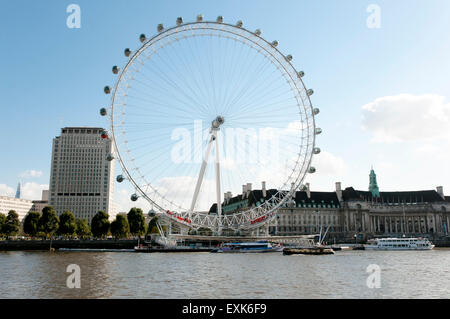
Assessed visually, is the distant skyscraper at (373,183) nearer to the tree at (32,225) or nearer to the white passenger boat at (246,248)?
the white passenger boat at (246,248)

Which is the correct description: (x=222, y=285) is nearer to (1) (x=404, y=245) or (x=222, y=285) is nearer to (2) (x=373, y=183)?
(1) (x=404, y=245)

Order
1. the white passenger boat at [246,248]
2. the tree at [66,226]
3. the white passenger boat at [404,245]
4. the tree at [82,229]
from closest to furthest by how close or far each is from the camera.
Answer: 1. the white passenger boat at [246,248]
2. the white passenger boat at [404,245]
3. the tree at [66,226]
4. the tree at [82,229]

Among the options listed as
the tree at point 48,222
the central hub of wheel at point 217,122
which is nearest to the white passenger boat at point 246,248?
the central hub of wheel at point 217,122

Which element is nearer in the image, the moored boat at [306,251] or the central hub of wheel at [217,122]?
the central hub of wheel at [217,122]

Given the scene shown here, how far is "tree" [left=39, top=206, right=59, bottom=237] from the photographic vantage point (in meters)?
97.8

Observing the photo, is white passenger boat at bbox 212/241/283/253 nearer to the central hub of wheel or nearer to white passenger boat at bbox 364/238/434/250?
white passenger boat at bbox 364/238/434/250

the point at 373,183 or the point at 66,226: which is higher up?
the point at 373,183

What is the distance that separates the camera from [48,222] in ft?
322

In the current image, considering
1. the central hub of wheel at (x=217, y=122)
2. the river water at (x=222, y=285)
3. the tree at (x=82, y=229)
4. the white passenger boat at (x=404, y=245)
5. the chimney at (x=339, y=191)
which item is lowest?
the white passenger boat at (x=404, y=245)

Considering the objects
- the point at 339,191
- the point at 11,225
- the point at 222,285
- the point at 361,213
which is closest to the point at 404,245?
the point at 361,213

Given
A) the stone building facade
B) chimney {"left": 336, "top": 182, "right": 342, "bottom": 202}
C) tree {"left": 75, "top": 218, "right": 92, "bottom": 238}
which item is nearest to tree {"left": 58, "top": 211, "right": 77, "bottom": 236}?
tree {"left": 75, "top": 218, "right": 92, "bottom": 238}

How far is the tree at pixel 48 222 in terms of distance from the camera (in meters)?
97.8
